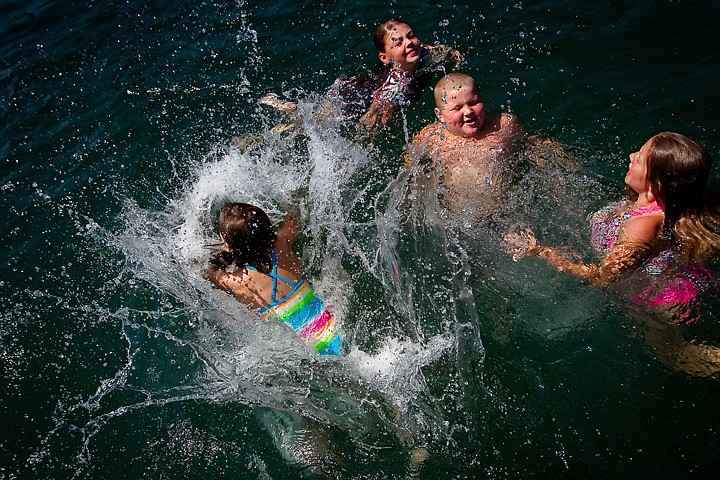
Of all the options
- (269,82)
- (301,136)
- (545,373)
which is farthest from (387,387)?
(269,82)

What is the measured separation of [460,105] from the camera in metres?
4.66

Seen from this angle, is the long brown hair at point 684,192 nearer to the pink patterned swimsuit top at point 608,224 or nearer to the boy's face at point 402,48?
the pink patterned swimsuit top at point 608,224

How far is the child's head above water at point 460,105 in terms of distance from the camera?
4633 millimetres

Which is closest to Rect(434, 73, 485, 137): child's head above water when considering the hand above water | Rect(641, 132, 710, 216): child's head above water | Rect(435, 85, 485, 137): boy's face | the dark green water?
Rect(435, 85, 485, 137): boy's face

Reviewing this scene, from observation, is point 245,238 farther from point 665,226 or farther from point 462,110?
point 665,226

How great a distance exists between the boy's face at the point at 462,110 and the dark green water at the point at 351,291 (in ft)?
2.16

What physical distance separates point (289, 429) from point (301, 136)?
3.36 m

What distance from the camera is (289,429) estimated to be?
4.06 m

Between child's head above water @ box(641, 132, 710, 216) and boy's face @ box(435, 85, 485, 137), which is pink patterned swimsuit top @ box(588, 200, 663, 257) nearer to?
child's head above water @ box(641, 132, 710, 216)

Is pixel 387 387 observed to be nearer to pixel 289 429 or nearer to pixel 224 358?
pixel 289 429

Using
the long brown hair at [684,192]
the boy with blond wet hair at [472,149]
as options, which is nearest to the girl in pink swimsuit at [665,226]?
the long brown hair at [684,192]

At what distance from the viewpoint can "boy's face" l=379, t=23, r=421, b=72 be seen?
6.02 meters

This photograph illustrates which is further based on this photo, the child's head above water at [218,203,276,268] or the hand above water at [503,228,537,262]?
the hand above water at [503,228,537,262]

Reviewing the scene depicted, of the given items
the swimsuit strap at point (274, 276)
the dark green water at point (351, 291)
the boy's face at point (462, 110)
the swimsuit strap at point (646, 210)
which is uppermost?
the boy's face at point (462, 110)
